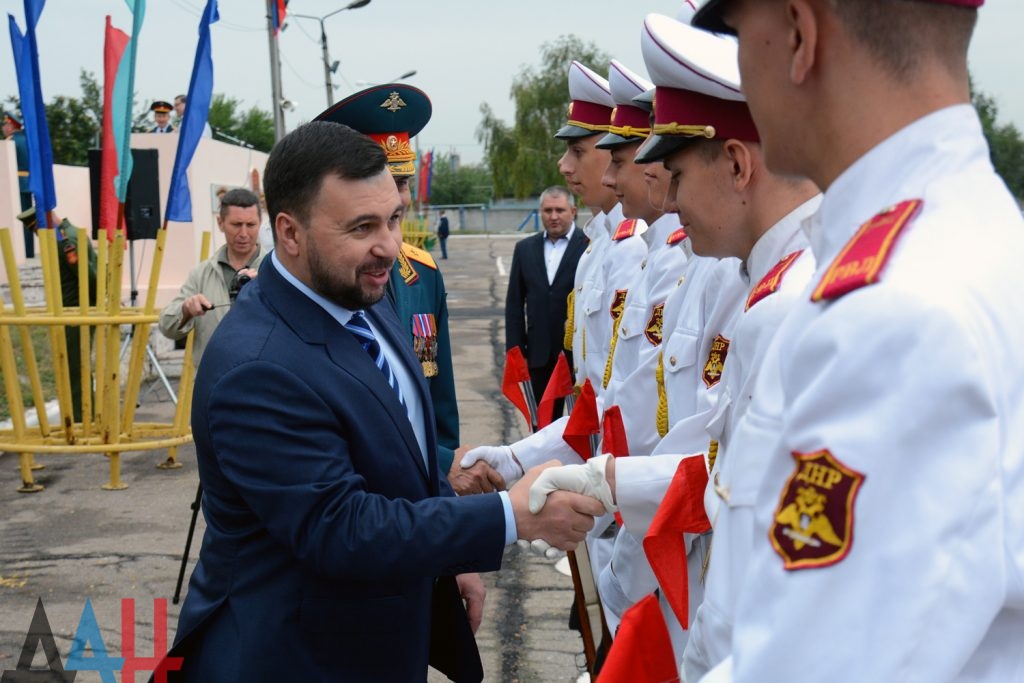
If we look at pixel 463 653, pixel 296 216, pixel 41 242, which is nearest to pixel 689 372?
pixel 463 653

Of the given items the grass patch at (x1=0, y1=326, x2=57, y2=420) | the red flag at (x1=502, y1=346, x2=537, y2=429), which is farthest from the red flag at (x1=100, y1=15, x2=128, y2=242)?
the red flag at (x1=502, y1=346, x2=537, y2=429)

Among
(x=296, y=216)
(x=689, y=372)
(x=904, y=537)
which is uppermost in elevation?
(x=296, y=216)

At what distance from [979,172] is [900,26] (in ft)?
0.58

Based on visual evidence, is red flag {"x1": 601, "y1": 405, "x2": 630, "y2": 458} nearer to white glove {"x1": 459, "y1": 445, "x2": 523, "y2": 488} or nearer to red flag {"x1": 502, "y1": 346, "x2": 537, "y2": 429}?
white glove {"x1": 459, "y1": 445, "x2": 523, "y2": 488}

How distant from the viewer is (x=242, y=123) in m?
80.2

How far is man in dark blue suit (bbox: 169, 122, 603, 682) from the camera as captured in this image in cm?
202

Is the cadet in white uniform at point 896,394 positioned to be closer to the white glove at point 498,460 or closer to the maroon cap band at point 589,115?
the white glove at point 498,460

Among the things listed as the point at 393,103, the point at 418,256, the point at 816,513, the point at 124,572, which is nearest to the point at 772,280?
the point at 816,513

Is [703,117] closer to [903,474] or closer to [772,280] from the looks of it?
[772,280]

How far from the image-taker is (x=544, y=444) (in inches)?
146

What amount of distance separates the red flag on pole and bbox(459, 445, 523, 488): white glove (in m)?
4.95

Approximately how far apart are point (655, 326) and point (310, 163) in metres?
1.73

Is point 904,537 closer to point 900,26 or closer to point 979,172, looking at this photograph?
point 979,172

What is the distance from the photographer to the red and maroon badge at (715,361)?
248 centimetres
